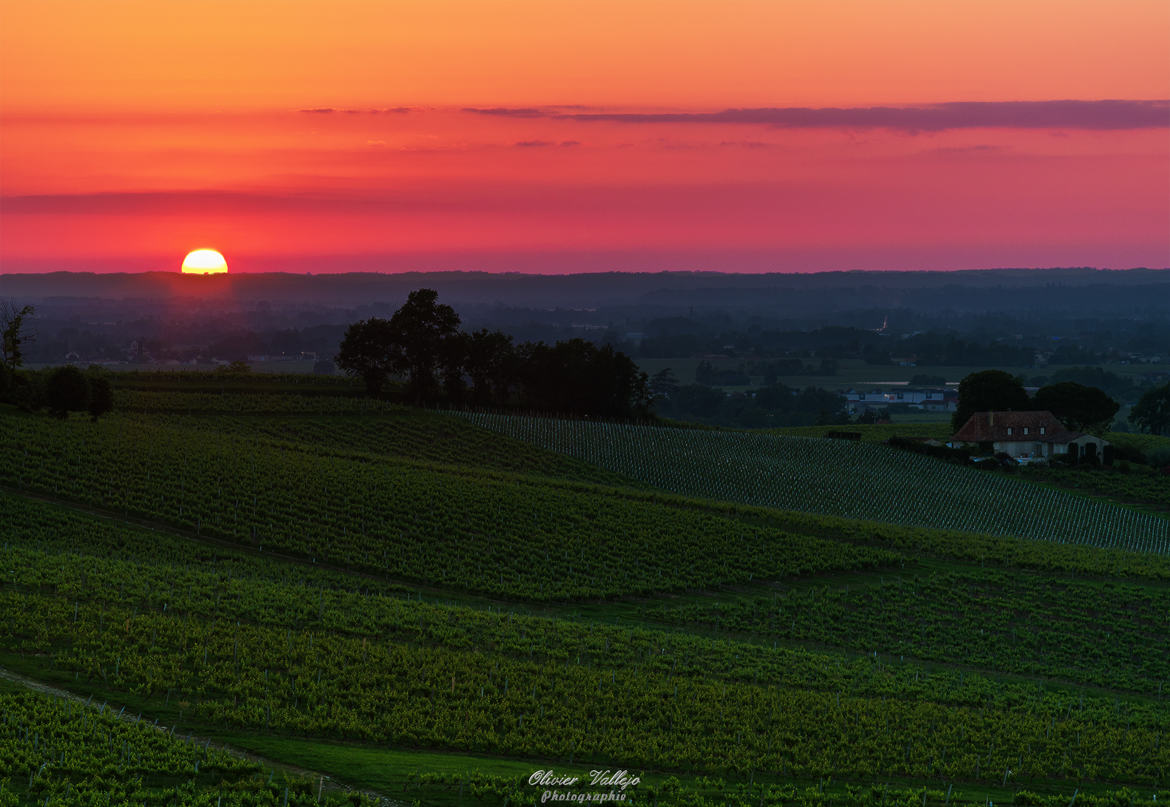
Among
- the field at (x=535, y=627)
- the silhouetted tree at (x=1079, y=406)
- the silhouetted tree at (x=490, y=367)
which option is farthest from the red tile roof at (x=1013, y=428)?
the silhouetted tree at (x=490, y=367)

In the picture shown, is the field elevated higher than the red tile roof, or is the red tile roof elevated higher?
the red tile roof

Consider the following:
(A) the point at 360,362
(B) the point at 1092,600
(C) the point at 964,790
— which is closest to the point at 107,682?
(C) the point at 964,790

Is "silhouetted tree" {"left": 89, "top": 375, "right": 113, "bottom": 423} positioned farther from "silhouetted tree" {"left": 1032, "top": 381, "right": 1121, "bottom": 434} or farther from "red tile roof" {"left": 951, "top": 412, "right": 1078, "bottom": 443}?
"silhouetted tree" {"left": 1032, "top": 381, "right": 1121, "bottom": 434}

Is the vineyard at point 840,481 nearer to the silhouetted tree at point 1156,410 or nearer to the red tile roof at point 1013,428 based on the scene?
the red tile roof at point 1013,428

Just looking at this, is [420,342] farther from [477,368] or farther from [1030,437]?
[1030,437]

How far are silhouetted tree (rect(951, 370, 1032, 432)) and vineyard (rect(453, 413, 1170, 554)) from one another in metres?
18.5

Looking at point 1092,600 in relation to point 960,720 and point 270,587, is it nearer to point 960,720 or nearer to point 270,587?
point 960,720

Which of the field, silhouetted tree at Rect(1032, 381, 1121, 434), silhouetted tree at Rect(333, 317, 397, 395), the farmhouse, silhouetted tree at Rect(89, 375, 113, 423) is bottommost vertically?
the field

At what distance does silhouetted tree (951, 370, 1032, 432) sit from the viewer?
118 metres

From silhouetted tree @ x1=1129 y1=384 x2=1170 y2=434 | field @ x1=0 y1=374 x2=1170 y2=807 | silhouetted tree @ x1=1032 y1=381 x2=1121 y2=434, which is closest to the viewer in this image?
field @ x1=0 y1=374 x2=1170 y2=807

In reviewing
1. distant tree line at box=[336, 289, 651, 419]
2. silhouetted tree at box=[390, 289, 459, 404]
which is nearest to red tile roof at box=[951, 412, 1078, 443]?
distant tree line at box=[336, 289, 651, 419]

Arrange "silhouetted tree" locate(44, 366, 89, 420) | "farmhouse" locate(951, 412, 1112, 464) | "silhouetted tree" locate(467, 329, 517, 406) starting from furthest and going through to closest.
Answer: "silhouetted tree" locate(467, 329, 517, 406) → "farmhouse" locate(951, 412, 1112, 464) → "silhouetted tree" locate(44, 366, 89, 420)

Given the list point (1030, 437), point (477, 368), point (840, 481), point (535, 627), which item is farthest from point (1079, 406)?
point (535, 627)

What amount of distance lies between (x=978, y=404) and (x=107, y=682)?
99310 millimetres
